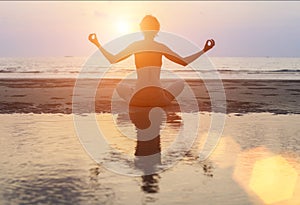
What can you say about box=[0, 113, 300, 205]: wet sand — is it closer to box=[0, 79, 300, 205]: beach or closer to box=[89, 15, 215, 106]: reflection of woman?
box=[0, 79, 300, 205]: beach

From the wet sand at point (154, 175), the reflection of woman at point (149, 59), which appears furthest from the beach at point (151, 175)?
the reflection of woman at point (149, 59)

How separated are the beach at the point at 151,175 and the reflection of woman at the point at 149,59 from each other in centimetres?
93

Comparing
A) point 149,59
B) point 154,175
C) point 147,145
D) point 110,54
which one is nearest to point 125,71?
point 149,59

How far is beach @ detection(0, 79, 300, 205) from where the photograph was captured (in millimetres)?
5445

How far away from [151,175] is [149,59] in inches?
229

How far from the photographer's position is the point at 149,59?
11.9 metres

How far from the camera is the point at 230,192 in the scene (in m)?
5.64

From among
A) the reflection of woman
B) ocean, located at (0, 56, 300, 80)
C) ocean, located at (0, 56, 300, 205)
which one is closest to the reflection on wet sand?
ocean, located at (0, 56, 300, 205)

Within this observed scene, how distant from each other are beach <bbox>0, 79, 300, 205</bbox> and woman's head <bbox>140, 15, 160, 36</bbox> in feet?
7.56

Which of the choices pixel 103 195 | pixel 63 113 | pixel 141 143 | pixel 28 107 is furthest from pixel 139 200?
pixel 28 107

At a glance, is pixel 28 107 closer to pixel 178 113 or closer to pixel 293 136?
pixel 178 113

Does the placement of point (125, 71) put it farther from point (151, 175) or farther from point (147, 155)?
point (151, 175)

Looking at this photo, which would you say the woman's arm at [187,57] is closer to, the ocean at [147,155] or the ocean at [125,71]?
the ocean at [147,155]

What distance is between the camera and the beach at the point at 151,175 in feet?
17.9
